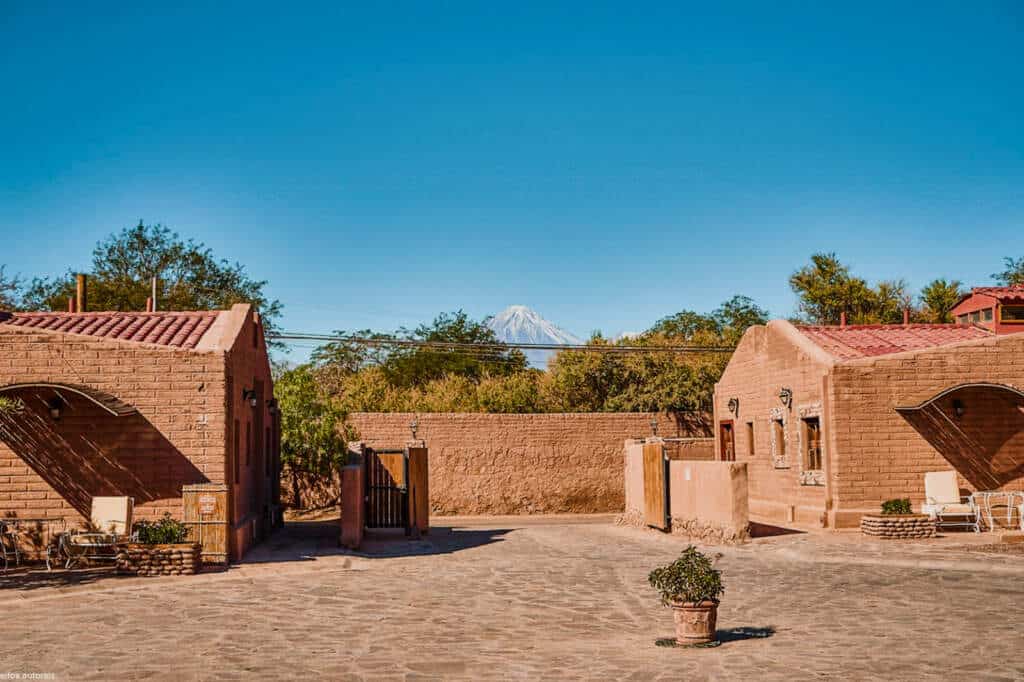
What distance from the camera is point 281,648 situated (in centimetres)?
1014

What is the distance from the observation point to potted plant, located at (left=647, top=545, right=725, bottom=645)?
9.93 meters

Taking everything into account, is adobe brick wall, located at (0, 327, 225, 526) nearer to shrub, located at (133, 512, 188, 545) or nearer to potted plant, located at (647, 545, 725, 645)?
shrub, located at (133, 512, 188, 545)

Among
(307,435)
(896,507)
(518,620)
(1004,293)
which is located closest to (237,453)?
(518,620)

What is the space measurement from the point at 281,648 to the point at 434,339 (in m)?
38.7

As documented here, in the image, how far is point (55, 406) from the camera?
54.9 ft

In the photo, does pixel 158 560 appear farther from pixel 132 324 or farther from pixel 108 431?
pixel 132 324

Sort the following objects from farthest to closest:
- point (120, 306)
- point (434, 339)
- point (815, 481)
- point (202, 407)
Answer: point (434, 339)
point (120, 306)
point (815, 481)
point (202, 407)

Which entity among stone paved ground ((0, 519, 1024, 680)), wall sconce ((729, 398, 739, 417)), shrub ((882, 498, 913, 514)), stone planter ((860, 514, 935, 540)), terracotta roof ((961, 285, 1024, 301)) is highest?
terracotta roof ((961, 285, 1024, 301))

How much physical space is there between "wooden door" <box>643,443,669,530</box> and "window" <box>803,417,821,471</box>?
299cm

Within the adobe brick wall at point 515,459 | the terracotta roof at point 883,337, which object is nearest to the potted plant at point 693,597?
the terracotta roof at point 883,337

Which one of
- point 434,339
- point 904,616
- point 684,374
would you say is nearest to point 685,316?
point 434,339

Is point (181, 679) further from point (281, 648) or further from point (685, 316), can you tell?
point (685, 316)

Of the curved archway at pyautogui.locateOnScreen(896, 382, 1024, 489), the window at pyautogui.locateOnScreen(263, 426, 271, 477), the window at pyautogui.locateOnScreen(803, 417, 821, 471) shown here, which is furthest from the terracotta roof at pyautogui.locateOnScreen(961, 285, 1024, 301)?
the window at pyautogui.locateOnScreen(263, 426, 271, 477)

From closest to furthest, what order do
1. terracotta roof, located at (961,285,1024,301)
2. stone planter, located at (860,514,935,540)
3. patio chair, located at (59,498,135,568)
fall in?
patio chair, located at (59,498,135,568) → stone planter, located at (860,514,935,540) → terracotta roof, located at (961,285,1024,301)
